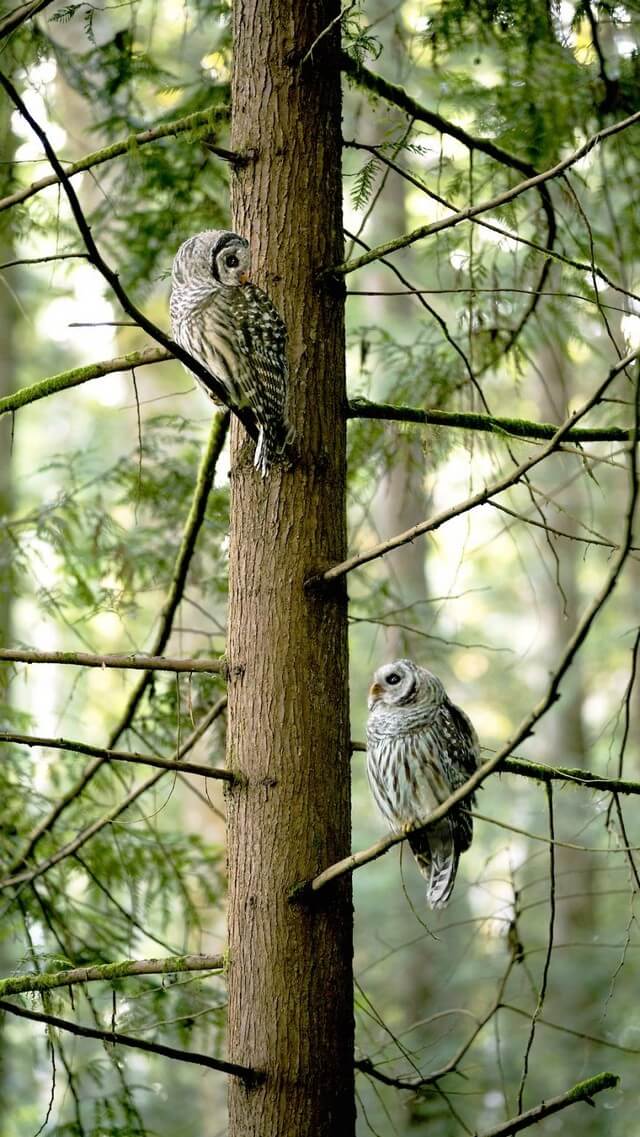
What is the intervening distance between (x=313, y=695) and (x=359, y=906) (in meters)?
11.3

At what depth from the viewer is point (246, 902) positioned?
3.14m

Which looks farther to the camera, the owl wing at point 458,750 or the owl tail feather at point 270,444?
the owl wing at point 458,750

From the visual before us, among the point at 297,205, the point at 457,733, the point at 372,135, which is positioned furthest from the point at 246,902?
the point at 372,135

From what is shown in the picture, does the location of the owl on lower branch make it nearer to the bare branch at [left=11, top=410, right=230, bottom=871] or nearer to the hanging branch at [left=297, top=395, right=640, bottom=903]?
the bare branch at [left=11, top=410, right=230, bottom=871]

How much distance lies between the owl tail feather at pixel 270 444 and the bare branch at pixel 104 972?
1319 millimetres

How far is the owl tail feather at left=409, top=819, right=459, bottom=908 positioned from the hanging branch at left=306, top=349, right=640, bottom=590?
114cm

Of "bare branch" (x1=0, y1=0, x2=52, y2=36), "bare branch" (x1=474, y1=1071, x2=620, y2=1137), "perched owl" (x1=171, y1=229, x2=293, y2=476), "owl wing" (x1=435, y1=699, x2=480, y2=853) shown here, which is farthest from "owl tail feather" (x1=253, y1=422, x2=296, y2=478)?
"bare branch" (x1=474, y1=1071, x2=620, y2=1137)

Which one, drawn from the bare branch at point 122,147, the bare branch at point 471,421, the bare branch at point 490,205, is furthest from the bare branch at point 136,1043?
the bare branch at point 122,147

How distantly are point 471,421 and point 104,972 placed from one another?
1.85m

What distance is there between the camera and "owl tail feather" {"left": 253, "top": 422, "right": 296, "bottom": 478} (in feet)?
10.8

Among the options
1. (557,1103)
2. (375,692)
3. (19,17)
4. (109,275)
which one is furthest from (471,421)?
(557,1103)

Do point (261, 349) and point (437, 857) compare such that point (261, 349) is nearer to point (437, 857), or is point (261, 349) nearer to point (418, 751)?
point (418, 751)

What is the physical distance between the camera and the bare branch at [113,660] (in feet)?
9.87

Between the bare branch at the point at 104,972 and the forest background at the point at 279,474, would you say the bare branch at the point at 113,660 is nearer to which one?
the forest background at the point at 279,474
